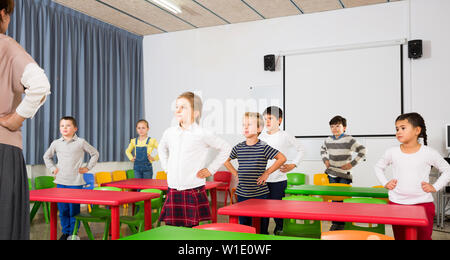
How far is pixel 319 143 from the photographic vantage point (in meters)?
6.64

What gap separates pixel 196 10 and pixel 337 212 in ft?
16.8

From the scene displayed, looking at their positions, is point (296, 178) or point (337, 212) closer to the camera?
point (337, 212)

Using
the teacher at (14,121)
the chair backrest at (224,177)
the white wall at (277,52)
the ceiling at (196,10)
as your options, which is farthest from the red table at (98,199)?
the white wall at (277,52)

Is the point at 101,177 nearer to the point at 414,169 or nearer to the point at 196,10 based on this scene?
the point at 196,10

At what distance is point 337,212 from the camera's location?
2.51m

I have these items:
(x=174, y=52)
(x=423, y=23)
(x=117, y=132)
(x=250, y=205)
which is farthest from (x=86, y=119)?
(x=423, y=23)

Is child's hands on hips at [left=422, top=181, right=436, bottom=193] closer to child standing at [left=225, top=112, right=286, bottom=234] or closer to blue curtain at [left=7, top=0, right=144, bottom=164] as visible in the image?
child standing at [left=225, top=112, right=286, bottom=234]

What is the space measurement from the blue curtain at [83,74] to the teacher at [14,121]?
14.4 ft

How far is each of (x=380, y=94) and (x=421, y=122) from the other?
335 centimetres

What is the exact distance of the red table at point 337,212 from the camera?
7.45 feet

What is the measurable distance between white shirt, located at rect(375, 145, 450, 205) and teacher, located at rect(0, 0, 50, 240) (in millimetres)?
2699

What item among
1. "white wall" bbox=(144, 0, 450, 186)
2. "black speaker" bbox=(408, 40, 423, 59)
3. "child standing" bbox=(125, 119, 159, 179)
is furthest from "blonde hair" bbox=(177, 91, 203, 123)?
"black speaker" bbox=(408, 40, 423, 59)

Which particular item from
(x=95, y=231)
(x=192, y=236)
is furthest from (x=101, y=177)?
(x=192, y=236)
